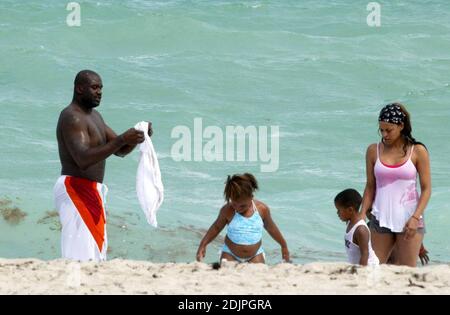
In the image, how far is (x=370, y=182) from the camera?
6957 millimetres

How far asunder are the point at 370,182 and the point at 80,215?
1812mm

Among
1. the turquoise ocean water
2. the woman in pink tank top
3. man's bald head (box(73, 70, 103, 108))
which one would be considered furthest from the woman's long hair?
the turquoise ocean water

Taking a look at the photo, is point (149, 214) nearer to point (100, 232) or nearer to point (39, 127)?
point (100, 232)

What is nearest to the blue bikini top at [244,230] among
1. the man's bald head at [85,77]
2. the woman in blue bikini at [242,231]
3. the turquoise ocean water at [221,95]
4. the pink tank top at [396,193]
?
the woman in blue bikini at [242,231]

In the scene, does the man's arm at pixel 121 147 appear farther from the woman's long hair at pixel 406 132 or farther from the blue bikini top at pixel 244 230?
A: the woman's long hair at pixel 406 132

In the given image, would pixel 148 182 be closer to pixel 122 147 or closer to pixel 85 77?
pixel 122 147

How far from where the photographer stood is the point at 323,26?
23.1m

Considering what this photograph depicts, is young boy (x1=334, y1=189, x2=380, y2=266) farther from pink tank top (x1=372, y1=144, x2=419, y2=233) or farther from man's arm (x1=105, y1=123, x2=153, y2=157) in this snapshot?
man's arm (x1=105, y1=123, x2=153, y2=157)

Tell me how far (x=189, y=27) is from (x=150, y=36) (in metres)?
0.94

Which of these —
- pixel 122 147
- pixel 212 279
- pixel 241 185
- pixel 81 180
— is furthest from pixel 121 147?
pixel 212 279

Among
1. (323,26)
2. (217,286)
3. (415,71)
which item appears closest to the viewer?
(217,286)

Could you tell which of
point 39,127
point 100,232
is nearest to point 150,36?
point 39,127

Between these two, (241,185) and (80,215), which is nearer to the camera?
(80,215)
